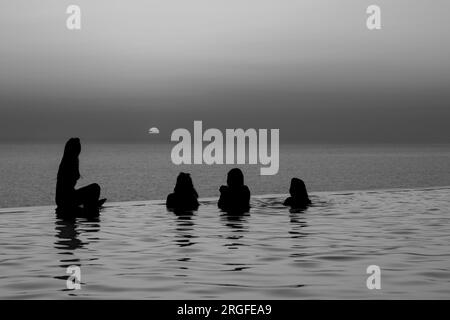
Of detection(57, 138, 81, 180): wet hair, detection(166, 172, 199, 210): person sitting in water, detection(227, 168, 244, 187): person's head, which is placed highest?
detection(57, 138, 81, 180): wet hair

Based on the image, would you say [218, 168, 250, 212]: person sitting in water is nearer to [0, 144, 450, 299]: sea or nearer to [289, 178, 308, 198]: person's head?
[0, 144, 450, 299]: sea

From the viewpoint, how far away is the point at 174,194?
2873cm

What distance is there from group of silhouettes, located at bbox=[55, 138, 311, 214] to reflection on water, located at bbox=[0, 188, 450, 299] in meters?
0.79

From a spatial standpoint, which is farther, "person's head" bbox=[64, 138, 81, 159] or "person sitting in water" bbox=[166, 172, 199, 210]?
"person sitting in water" bbox=[166, 172, 199, 210]

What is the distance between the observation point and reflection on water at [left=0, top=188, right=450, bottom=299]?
1241cm

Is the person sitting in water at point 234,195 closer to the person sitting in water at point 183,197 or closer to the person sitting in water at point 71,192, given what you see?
the person sitting in water at point 183,197

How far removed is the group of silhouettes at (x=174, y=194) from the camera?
1025 inches

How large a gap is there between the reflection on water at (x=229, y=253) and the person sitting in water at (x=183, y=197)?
0.77 meters

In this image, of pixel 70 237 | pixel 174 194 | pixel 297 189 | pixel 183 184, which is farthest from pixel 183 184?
pixel 70 237

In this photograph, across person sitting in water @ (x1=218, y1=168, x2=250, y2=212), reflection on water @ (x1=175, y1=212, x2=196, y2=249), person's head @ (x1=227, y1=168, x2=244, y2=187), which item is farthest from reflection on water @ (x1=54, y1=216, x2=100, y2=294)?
person's head @ (x1=227, y1=168, x2=244, y2=187)

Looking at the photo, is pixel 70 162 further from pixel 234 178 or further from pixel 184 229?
pixel 184 229

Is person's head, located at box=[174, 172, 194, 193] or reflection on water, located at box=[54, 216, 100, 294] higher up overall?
person's head, located at box=[174, 172, 194, 193]

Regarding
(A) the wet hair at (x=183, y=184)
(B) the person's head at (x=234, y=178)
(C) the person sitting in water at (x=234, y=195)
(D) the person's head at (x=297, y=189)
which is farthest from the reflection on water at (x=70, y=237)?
(D) the person's head at (x=297, y=189)
